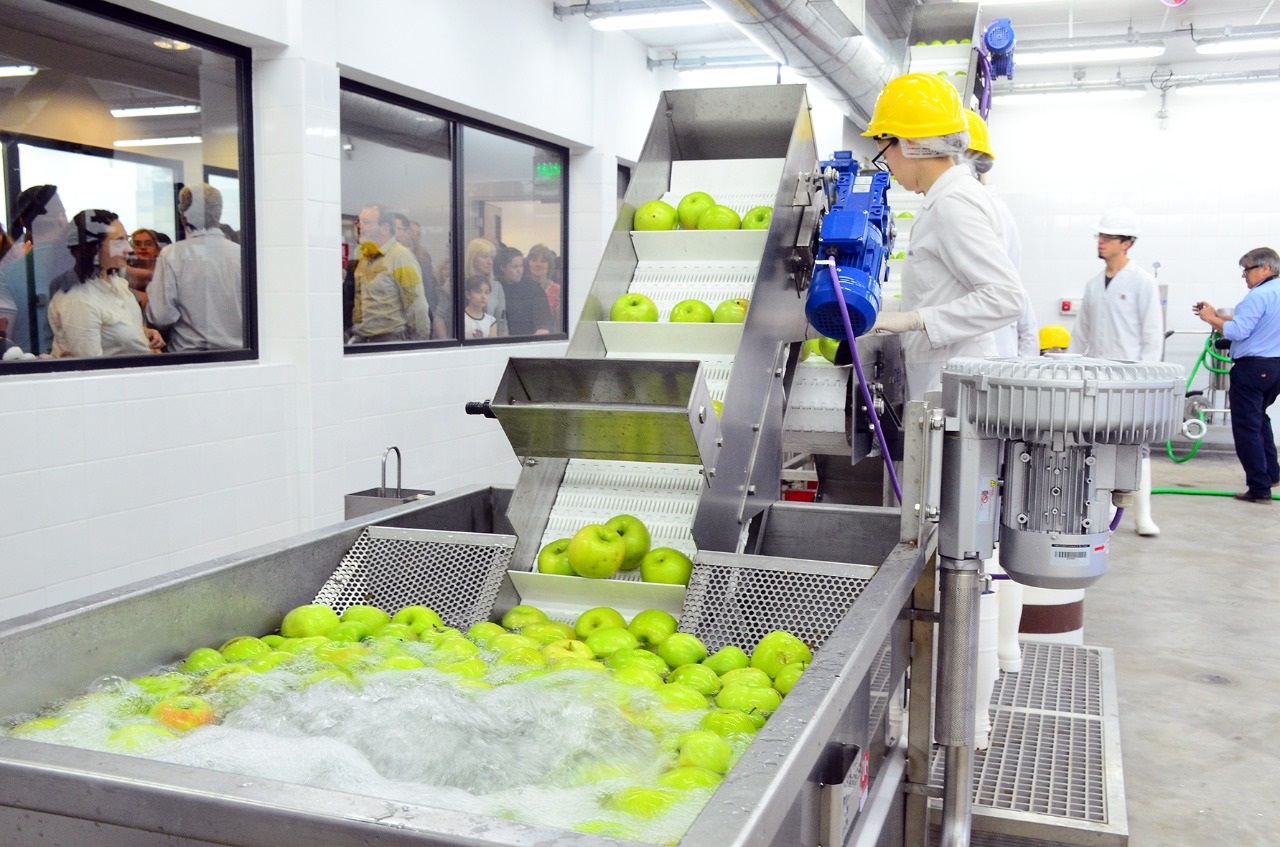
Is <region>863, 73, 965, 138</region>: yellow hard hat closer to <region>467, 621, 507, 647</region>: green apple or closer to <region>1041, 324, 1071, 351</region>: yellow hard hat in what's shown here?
<region>467, 621, 507, 647</region>: green apple

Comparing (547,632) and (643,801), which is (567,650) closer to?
(547,632)

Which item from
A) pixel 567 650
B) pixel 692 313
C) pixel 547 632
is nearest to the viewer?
pixel 567 650

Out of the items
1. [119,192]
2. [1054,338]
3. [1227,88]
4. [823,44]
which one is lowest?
[1054,338]

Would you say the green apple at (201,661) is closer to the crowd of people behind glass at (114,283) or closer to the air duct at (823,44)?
the crowd of people behind glass at (114,283)

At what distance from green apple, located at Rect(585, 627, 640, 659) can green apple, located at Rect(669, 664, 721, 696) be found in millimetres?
154

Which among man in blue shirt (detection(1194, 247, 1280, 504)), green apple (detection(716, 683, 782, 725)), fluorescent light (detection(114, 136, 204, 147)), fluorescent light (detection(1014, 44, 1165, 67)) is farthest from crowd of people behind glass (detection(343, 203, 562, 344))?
man in blue shirt (detection(1194, 247, 1280, 504))

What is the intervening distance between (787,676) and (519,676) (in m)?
0.45

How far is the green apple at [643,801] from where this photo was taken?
1230 mm

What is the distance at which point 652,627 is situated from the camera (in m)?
2.07

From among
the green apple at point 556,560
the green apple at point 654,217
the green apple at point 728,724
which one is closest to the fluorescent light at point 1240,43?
the green apple at point 654,217

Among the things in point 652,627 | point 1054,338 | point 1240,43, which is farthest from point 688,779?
point 1240,43

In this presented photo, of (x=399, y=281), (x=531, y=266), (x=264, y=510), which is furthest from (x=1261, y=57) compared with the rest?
(x=264, y=510)

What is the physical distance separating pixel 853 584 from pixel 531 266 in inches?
218

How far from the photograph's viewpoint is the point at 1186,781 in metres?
2.98
